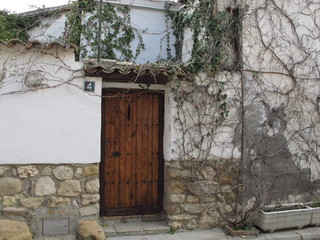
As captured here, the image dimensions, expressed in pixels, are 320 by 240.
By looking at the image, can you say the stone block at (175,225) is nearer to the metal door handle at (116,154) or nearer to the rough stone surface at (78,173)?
the metal door handle at (116,154)

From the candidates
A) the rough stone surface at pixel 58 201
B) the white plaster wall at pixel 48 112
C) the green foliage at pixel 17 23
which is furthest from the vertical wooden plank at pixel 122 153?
the green foliage at pixel 17 23

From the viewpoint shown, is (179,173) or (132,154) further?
(132,154)

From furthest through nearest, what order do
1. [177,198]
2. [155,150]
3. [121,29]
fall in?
[121,29]
[155,150]
[177,198]

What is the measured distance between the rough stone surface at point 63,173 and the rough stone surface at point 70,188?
7 cm

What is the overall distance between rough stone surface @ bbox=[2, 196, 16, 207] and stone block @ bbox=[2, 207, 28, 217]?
0.05 m

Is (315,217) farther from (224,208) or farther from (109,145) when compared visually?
(109,145)

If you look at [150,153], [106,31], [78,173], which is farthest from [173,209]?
[106,31]

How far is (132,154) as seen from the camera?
5652 millimetres

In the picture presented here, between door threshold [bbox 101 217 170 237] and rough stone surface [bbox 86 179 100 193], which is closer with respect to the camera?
rough stone surface [bbox 86 179 100 193]

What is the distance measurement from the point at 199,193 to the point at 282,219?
1413mm

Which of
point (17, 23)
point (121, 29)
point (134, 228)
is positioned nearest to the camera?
point (134, 228)

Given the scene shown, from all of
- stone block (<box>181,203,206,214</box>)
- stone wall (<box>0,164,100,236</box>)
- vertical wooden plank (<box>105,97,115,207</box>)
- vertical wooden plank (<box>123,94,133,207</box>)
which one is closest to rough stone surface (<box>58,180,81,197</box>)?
stone wall (<box>0,164,100,236</box>)

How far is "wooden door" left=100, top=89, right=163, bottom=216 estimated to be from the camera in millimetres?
5547

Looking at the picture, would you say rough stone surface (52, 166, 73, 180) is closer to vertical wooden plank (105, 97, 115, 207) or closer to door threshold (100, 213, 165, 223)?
vertical wooden plank (105, 97, 115, 207)
